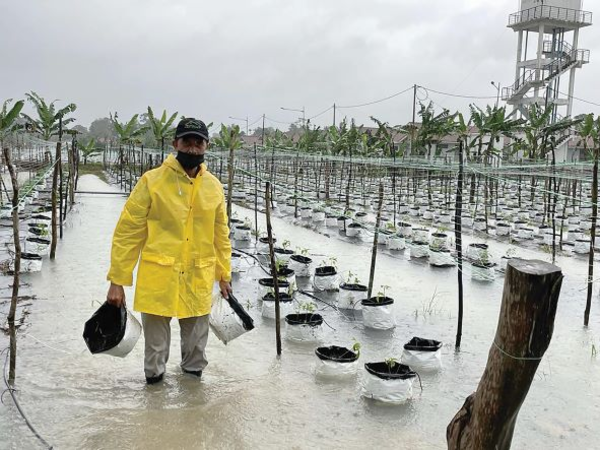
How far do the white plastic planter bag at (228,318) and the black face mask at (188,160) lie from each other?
3.74 ft

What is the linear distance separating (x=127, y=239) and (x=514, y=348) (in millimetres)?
2743

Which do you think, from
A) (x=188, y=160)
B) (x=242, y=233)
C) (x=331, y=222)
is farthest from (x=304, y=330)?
(x=331, y=222)

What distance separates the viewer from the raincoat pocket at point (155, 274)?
3.96m

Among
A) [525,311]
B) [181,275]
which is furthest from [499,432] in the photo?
[181,275]

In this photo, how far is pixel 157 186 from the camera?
12.9 feet

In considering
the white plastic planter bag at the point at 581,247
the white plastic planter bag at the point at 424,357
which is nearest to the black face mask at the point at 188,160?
the white plastic planter bag at the point at 424,357

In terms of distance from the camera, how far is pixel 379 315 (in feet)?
21.3

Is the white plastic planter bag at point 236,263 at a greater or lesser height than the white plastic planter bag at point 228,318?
lesser

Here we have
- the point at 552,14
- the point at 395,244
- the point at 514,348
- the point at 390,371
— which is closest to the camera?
the point at 514,348

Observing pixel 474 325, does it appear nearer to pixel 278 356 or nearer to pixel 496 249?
pixel 278 356

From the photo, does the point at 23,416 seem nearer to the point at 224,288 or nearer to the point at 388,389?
the point at 224,288

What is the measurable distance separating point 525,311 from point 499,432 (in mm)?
549

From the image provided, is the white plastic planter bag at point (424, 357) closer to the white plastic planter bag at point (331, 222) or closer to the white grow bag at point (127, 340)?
the white grow bag at point (127, 340)

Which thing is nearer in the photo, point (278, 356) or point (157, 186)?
point (157, 186)
